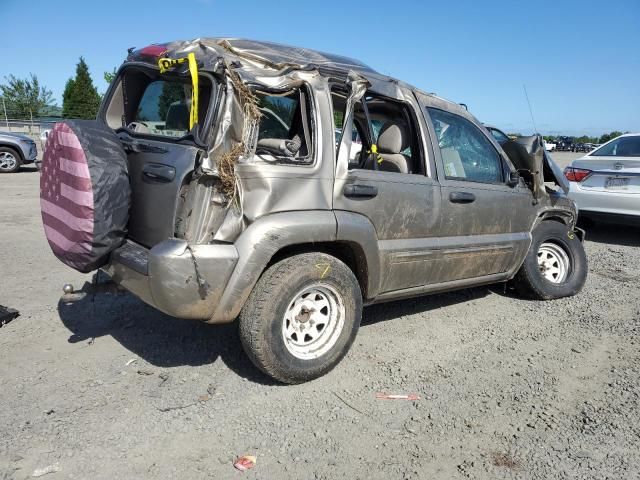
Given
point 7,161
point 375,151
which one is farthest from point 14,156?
point 375,151

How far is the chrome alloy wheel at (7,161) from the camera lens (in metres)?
14.2

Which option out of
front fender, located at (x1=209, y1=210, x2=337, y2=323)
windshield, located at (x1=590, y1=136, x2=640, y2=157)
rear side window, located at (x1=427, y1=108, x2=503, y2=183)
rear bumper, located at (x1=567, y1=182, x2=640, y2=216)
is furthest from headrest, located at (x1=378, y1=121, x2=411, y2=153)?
windshield, located at (x1=590, y1=136, x2=640, y2=157)

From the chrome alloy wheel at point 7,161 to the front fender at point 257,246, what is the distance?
45.8 ft

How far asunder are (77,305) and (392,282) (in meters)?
2.76

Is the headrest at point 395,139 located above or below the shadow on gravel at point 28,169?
above

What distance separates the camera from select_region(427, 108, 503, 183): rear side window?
13.6 feet

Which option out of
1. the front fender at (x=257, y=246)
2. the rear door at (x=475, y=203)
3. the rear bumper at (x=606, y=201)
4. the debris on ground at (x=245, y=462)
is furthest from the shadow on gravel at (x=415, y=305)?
the rear bumper at (x=606, y=201)

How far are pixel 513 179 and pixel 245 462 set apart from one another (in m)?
3.27

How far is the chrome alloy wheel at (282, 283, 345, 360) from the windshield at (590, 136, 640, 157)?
6.29 meters

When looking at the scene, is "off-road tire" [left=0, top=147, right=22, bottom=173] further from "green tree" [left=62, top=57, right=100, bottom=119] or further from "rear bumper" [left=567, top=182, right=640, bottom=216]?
"green tree" [left=62, top=57, right=100, bottom=119]

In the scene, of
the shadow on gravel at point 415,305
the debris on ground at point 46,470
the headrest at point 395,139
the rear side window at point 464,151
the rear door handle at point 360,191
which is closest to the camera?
the debris on ground at point 46,470

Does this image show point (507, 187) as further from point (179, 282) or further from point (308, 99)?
point (179, 282)

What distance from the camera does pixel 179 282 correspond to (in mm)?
2797

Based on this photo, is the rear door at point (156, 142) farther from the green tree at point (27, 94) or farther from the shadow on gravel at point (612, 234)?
the green tree at point (27, 94)
